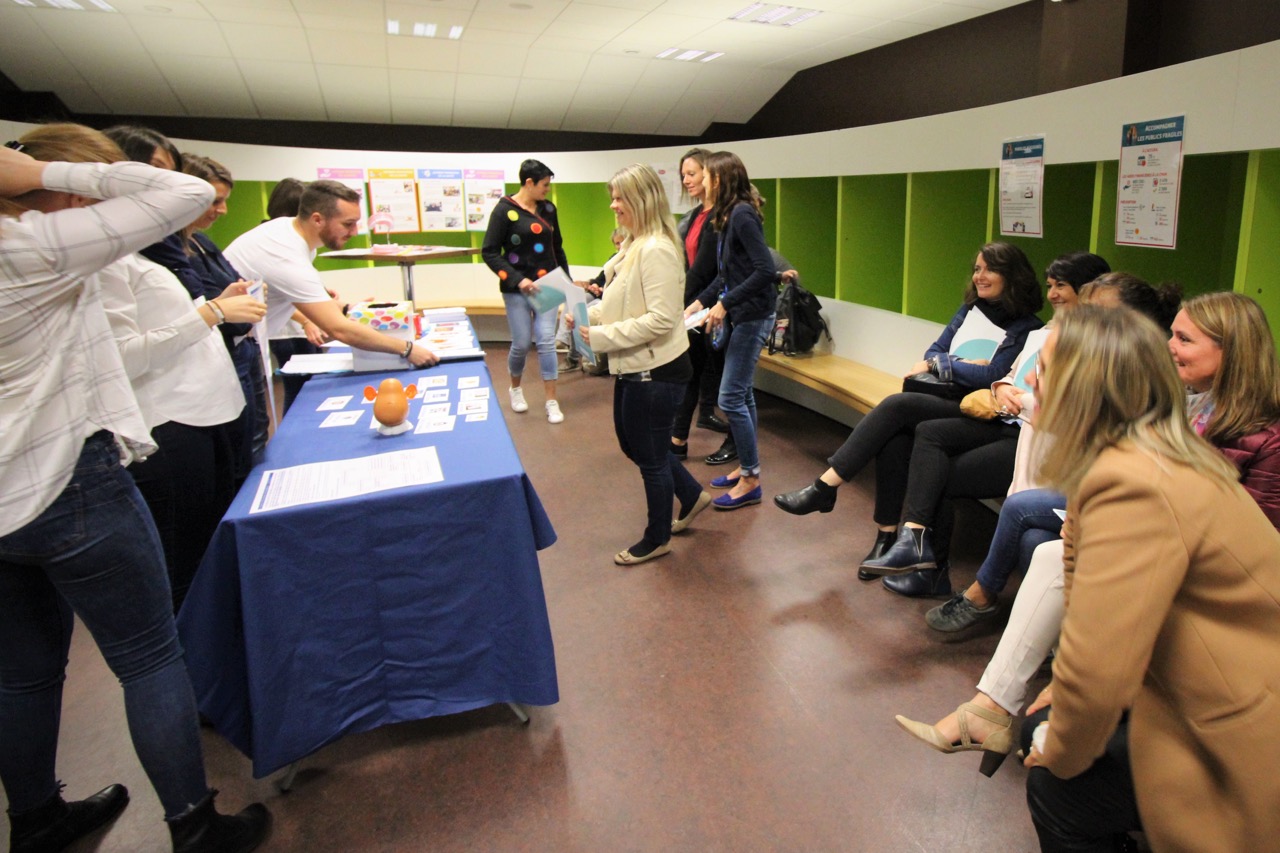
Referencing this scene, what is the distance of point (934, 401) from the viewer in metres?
2.82

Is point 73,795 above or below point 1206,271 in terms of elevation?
below

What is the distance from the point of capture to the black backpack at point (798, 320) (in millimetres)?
4543

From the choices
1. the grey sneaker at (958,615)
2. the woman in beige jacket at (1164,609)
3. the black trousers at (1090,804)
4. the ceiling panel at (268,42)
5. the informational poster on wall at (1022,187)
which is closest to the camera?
the woman in beige jacket at (1164,609)

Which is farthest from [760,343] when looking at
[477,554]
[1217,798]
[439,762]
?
[1217,798]

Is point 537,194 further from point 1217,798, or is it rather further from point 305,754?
point 1217,798

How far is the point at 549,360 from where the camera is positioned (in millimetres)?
5070

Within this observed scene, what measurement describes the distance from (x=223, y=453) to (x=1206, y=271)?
3.41 metres

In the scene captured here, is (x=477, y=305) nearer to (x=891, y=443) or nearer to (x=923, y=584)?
(x=891, y=443)

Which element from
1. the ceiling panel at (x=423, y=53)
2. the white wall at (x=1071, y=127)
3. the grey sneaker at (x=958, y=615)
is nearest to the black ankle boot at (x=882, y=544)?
the grey sneaker at (x=958, y=615)

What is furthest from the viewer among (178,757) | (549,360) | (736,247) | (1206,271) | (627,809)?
(549,360)

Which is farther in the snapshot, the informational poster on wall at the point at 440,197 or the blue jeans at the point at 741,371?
the informational poster on wall at the point at 440,197

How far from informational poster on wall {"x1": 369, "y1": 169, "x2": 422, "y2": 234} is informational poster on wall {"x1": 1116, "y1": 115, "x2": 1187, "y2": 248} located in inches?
233

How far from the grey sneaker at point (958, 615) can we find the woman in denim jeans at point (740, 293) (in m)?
1.17

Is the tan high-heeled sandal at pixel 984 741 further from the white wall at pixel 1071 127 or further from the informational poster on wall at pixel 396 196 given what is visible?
the informational poster on wall at pixel 396 196
